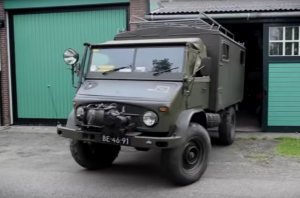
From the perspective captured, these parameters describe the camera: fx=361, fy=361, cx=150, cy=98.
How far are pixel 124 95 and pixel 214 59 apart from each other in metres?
2.25

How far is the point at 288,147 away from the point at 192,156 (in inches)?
144

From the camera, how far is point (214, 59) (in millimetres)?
6961

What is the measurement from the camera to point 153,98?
541cm

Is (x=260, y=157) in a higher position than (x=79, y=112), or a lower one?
lower

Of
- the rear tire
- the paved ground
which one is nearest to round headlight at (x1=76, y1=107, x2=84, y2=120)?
the paved ground

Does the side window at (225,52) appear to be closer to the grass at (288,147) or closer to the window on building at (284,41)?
the grass at (288,147)

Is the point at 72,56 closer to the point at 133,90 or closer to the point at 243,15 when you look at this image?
the point at 133,90

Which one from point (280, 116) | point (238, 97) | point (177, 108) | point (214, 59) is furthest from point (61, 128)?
point (280, 116)

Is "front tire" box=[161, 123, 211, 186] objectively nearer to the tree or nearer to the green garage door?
the tree

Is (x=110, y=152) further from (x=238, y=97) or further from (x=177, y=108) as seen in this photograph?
(x=238, y=97)

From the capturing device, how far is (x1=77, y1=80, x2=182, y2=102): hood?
548 cm

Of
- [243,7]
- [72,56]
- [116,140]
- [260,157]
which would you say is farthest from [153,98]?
[243,7]

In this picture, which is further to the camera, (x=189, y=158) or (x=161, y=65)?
(x=161, y=65)

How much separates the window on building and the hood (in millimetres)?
5661
